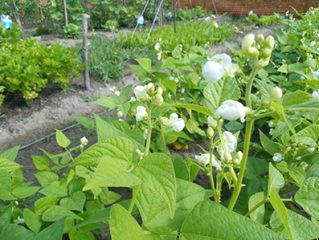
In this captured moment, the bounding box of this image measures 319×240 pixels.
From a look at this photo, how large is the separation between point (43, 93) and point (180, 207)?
2853mm

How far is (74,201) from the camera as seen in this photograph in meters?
1.27

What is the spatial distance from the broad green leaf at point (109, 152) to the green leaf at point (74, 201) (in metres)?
0.49

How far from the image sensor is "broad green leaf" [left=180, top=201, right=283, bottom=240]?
0.68m

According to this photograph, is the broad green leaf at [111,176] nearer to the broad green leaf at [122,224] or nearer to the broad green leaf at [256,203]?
the broad green leaf at [122,224]

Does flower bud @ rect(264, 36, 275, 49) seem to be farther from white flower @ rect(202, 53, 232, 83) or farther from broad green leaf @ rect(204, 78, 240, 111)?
broad green leaf @ rect(204, 78, 240, 111)

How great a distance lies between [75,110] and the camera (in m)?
3.23

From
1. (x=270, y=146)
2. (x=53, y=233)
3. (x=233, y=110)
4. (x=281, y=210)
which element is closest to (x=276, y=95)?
(x=233, y=110)

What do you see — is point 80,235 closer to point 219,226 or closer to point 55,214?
point 55,214

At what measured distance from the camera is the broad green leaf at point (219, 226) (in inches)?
26.9

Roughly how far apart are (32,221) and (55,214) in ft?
0.27

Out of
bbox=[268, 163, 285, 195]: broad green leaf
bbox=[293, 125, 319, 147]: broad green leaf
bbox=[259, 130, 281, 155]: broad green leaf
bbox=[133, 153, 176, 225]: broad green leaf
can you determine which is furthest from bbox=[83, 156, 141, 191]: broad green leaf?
bbox=[259, 130, 281, 155]: broad green leaf

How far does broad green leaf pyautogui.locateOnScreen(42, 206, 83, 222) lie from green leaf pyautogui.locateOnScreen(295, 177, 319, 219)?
696 millimetres

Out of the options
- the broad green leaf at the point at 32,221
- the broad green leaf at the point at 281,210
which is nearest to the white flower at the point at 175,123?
the broad green leaf at the point at 281,210

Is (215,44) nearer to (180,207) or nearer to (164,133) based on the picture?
(164,133)
